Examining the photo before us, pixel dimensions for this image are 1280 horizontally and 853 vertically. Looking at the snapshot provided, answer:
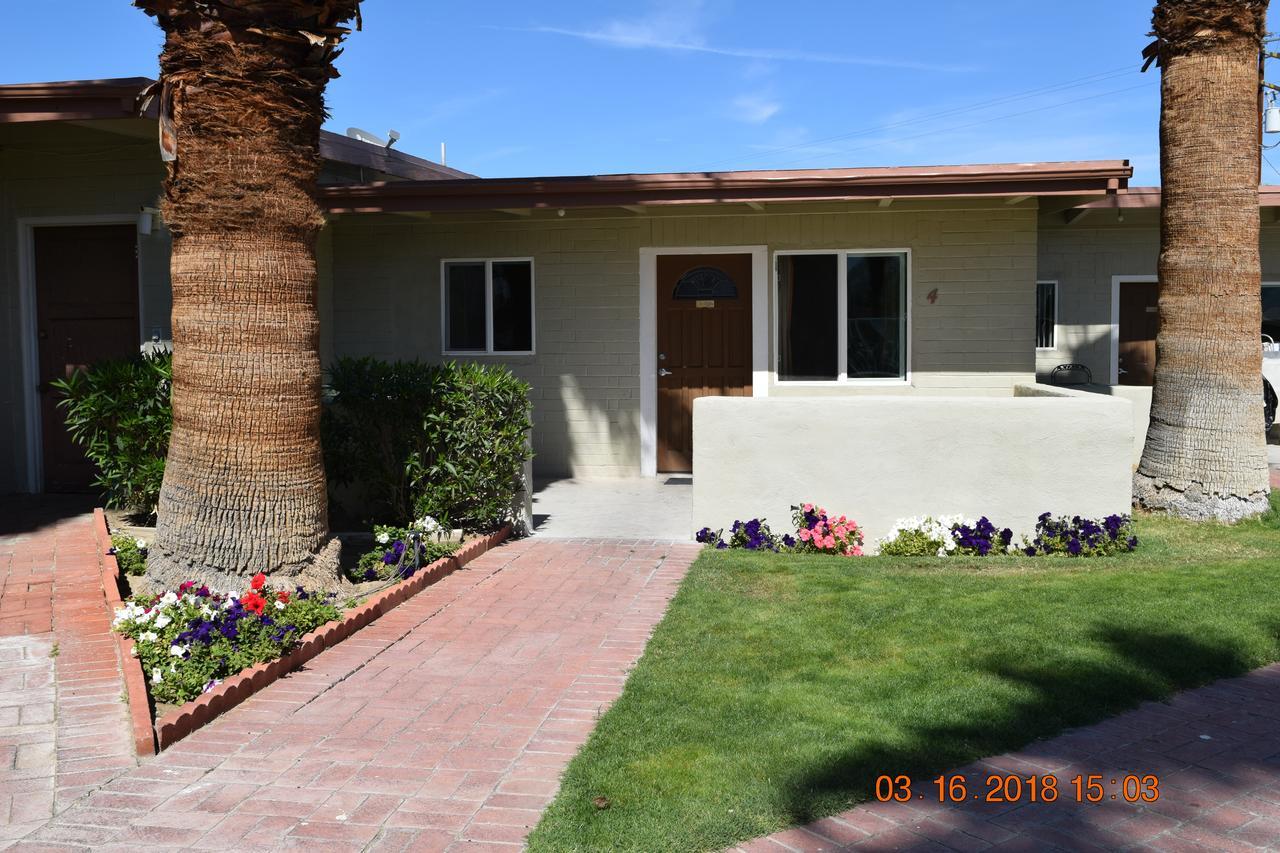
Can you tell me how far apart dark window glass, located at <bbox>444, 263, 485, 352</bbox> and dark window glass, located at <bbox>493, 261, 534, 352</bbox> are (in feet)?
0.57

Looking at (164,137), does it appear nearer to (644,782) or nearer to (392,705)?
(392,705)

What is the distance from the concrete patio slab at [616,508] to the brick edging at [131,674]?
327 cm

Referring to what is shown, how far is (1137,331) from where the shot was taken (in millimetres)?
14781

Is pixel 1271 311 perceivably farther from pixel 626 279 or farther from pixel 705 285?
pixel 626 279

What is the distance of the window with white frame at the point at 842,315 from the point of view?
11586mm

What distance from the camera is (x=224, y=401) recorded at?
20.5 ft

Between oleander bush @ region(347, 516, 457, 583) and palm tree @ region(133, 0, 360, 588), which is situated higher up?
palm tree @ region(133, 0, 360, 588)

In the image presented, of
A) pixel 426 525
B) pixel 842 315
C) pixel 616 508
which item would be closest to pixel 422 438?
pixel 426 525

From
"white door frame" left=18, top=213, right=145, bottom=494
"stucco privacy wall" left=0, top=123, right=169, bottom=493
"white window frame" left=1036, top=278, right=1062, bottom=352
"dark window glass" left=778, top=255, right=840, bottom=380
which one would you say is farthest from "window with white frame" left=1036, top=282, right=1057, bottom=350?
"white door frame" left=18, top=213, right=145, bottom=494

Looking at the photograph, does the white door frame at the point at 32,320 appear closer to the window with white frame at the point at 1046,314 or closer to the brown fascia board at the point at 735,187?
the brown fascia board at the point at 735,187

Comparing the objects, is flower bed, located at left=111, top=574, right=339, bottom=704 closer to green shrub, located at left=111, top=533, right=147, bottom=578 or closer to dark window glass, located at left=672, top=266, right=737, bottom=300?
green shrub, located at left=111, top=533, right=147, bottom=578

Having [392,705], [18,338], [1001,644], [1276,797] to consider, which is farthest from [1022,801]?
[18,338]

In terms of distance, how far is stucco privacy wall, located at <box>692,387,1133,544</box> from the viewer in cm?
839

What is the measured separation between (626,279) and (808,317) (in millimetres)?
1911
